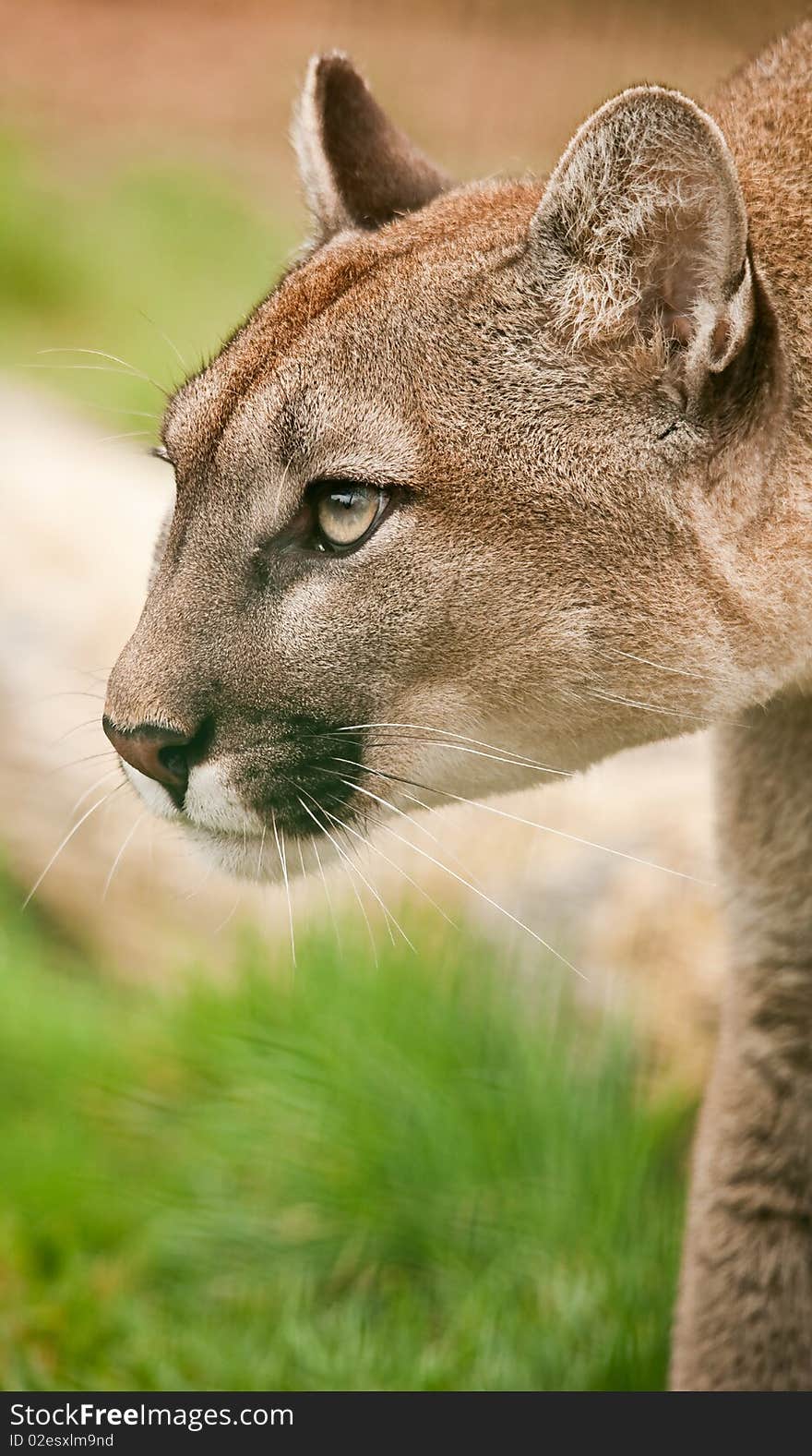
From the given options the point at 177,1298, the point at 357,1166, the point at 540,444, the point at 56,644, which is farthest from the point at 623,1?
the point at 177,1298

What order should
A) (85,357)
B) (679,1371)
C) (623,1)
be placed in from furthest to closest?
(85,357) < (623,1) < (679,1371)

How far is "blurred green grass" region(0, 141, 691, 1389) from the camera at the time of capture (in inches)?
117

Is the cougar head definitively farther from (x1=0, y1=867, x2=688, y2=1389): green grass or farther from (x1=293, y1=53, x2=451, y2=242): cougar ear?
(x1=0, y1=867, x2=688, y2=1389): green grass

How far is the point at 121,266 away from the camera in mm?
8367

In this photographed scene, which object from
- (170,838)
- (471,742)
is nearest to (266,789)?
(471,742)

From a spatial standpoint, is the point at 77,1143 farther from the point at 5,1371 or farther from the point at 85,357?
the point at 85,357

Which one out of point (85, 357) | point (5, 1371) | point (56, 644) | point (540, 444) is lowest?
point (5, 1371)

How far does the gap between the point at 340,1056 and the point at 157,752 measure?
4.58 feet

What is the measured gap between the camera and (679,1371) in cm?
276

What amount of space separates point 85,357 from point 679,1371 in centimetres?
635

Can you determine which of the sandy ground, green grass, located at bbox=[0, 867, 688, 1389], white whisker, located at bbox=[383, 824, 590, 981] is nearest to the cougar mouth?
white whisker, located at bbox=[383, 824, 590, 981]

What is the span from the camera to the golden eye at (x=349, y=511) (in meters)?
2.19

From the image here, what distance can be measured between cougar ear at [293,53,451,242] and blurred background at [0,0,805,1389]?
0.90ft

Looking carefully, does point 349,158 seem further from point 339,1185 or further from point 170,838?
point 339,1185
